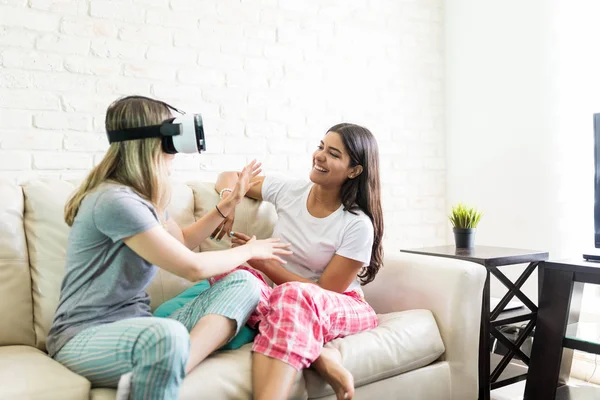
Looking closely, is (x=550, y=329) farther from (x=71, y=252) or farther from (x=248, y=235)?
(x=71, y=252)

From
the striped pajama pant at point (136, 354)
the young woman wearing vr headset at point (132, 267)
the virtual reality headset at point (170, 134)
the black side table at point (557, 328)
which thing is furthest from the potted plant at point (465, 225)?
the striped pajama pant at point (136, 354)

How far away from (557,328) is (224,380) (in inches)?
49.5

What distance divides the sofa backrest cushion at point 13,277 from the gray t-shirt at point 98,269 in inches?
9.6

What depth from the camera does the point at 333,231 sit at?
1.92 m

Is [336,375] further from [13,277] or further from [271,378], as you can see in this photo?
[13,277]

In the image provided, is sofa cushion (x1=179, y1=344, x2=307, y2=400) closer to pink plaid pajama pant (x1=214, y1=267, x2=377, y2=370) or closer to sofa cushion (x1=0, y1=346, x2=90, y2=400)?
pink plaid pajama pant (x1=214, y1=267, x2=377, y2=370)

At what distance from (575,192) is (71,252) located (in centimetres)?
213

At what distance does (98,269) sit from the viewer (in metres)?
1.39

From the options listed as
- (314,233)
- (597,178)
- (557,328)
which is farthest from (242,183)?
(597,178)

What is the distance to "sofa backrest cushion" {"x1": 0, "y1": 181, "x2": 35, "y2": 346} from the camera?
5.23ft

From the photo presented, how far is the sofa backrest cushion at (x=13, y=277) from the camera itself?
1595 mm

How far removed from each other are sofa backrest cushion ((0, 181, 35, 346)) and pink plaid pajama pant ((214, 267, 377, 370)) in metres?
0.65

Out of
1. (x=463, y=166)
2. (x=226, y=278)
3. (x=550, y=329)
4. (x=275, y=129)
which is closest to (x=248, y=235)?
(x=226, y=278)

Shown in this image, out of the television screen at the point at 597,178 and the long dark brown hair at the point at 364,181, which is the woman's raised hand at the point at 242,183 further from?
the television screen at the point at 597,178
